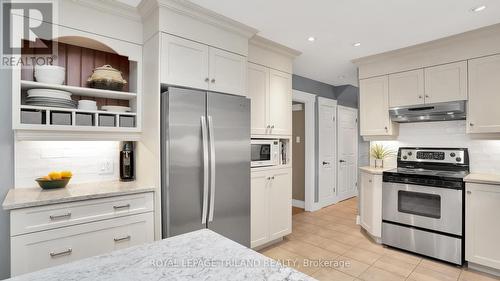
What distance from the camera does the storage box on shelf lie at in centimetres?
190

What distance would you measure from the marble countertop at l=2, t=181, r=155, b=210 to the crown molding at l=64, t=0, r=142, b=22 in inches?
60.3

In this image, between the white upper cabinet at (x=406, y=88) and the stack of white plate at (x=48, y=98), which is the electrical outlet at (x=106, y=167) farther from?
the white upper cabinet at (x=406, y=88)

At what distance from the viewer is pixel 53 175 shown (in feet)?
6.70

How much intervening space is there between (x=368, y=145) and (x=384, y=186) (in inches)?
37.7

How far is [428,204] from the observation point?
9.41 feet

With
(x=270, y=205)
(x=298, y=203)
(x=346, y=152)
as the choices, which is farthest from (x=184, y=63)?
(x=346, y=152)

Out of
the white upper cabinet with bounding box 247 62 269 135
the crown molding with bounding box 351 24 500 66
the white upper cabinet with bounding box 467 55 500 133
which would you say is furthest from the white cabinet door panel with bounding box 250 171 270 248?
the white upper cabinet with bounding box 467 55 500 133

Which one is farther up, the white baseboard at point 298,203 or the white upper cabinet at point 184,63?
the white upper cabinet at point 184,63

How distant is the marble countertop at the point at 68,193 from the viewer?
1.65 m

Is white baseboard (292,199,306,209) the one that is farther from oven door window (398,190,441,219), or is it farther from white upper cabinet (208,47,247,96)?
white upper cabinet (208,47,247,96)

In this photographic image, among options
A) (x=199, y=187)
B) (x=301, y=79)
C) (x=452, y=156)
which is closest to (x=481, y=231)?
(x=452, y=156)

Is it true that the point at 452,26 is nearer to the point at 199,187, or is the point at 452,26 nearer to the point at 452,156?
Result: the point at 452,156

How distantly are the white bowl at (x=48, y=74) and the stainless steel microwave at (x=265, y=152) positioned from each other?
1924 mm

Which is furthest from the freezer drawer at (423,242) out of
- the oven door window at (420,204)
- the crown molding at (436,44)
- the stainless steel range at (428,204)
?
the crown molding at (436,44)
